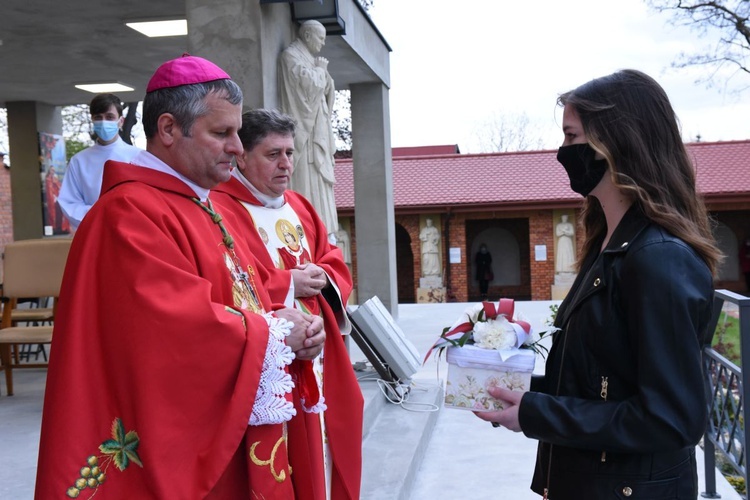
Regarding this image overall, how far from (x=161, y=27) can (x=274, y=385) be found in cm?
640

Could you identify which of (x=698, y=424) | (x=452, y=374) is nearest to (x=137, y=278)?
(x=452, y=374)

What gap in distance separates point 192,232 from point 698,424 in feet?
4.74

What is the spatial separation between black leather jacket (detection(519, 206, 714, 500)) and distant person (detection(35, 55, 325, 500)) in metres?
0.80

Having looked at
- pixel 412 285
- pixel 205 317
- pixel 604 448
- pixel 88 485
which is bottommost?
pixel 412 285

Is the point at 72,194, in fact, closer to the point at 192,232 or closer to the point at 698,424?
the point at 192,232

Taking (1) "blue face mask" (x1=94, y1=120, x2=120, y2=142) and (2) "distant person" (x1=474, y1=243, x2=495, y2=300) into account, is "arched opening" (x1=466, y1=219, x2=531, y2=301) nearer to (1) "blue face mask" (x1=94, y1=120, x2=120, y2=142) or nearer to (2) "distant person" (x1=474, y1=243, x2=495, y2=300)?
(2) "distant person" (x1=474, y1=243, x2=495, y2=300)

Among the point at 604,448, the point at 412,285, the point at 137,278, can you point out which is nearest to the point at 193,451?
the point at 137,278

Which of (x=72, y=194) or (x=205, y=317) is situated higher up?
(x=72, y=194)

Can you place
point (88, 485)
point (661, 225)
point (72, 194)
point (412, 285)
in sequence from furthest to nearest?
1. point (412, 285)
2. point (72, 194)
3. point (88, 485)
4. point (661, 225)

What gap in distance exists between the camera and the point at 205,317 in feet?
6.81

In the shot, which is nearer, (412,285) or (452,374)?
(452,374)

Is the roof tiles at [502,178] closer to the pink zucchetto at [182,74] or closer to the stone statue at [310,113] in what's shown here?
the stone statue at [310,113]

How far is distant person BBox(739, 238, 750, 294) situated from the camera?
76.9 ft

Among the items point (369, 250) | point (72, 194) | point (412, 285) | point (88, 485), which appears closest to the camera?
point (88, 485)
